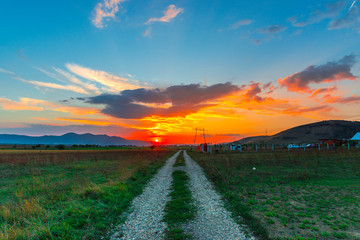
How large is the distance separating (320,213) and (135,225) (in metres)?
7.71

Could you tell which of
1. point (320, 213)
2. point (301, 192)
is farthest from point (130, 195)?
point (301, 192)

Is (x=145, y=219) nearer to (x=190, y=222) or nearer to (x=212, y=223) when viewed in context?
(x=190, y=222)

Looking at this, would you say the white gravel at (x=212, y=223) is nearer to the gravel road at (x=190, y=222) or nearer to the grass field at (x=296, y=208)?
the gravel road at (x=190, y=222)

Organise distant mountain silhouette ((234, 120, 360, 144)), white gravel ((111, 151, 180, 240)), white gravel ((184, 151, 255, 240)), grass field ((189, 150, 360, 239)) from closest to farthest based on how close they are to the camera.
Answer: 1. white gravel ((184, 151, 255, 240))
2. white gravel ((111, 151, 180, 240))
3. grass field ((189, 150, 360, 239))
4. distant mountain silhouette ((234, 120, 360, 144))

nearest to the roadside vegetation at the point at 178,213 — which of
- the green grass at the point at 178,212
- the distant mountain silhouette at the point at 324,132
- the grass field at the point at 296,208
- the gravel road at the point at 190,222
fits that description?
the green grass at the point at 178,212

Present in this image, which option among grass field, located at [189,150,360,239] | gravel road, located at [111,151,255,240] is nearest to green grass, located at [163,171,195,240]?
gravel road, located at [111,151,255,240]

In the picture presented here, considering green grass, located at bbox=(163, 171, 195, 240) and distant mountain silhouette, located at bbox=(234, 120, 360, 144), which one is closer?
green grass, located at bbox=(163, 171, 195, 240)

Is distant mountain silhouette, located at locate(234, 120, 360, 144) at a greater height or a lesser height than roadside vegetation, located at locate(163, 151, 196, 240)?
greater

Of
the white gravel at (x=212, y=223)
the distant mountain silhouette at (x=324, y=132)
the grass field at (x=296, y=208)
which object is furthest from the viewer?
the distant mountain silhouette at (x=324, y=132)

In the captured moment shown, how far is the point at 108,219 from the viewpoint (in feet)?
24.9

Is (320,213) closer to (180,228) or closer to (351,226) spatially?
(351,226)

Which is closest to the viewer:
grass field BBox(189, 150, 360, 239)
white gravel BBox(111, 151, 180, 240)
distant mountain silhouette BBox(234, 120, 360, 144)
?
white gravel BBox(111, 151, 180, 240)

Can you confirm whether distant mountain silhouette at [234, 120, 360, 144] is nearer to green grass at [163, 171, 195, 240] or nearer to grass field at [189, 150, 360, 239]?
grass field at [189, 150, 360, 239]

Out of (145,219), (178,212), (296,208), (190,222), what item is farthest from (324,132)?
(145,219)
